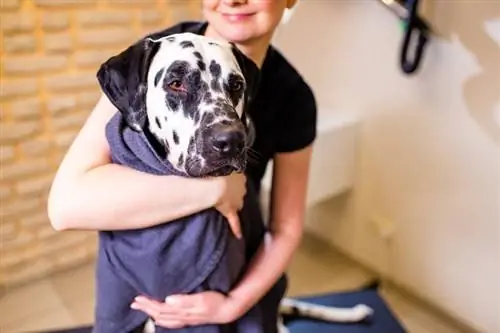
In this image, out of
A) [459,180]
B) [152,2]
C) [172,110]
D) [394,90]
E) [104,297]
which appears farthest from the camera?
[152,2]

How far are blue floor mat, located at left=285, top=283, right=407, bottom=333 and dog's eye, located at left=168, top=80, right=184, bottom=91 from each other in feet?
3.25

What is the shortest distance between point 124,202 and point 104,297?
19cm

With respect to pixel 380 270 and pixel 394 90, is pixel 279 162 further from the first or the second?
pixel 380 270

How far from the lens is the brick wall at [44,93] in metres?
1.88

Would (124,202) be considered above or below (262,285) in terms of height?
above

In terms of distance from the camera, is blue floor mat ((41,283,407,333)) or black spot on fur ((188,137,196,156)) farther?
blue floor mat ((41,283,407,333))

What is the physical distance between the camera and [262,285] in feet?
4.14

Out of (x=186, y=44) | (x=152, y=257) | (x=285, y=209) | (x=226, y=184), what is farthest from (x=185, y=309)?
(x=186, y=44)

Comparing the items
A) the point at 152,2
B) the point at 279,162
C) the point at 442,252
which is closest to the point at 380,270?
the point at 442,252

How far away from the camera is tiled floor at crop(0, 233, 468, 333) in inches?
75.0

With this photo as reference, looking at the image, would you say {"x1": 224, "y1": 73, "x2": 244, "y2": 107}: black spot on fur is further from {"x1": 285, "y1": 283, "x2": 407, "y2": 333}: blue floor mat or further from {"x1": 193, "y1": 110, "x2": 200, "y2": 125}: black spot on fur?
{"x1": 285, "y1": 283, "x2": 407, "y2": 333}: blue floor mat

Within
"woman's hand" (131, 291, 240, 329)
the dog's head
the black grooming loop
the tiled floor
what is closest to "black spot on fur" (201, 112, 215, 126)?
the dog's head

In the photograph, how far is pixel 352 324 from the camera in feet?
6.11

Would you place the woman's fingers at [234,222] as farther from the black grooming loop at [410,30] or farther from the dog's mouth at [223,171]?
the black grooming loop at [410,30]
